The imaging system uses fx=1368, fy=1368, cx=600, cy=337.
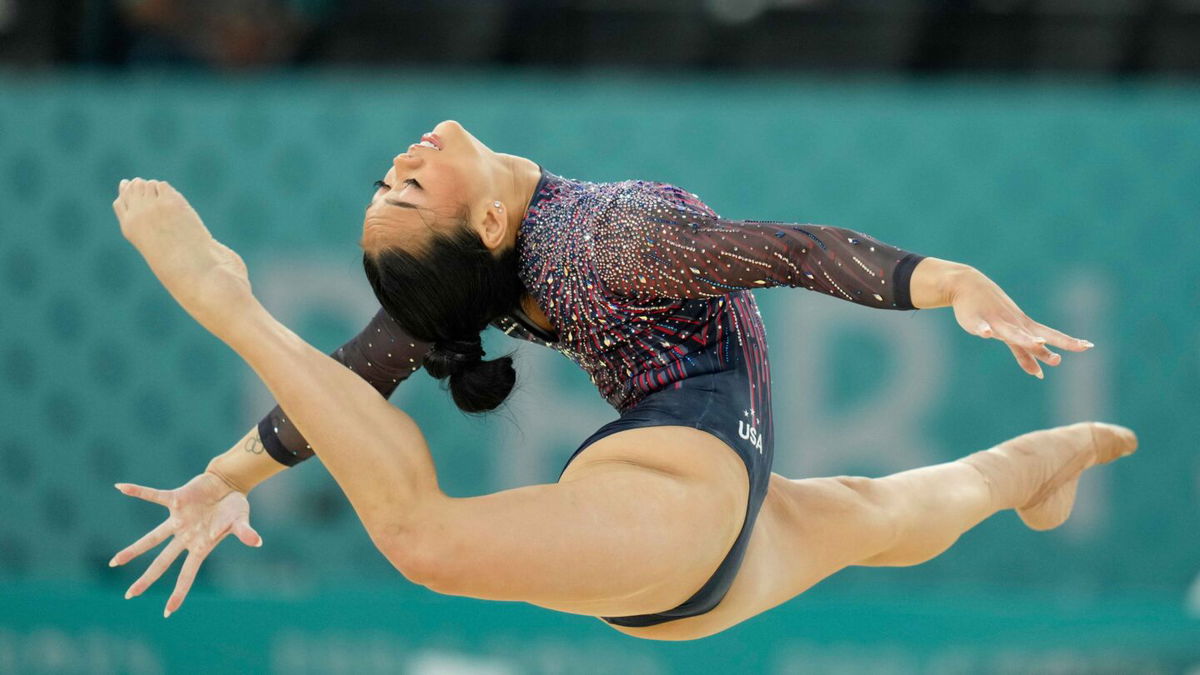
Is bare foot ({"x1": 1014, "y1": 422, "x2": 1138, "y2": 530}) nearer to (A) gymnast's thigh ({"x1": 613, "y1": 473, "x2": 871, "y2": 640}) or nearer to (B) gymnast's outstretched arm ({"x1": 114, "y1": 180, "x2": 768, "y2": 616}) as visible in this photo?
(A) gymnast's thigh ({"x1": 613, "y1": 473, "x2": 871, "y2": 640})

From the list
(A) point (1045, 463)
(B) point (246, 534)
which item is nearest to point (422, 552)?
(B) point (246, 534)

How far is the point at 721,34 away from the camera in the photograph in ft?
12.9

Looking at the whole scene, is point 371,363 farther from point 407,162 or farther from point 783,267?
point 783,267

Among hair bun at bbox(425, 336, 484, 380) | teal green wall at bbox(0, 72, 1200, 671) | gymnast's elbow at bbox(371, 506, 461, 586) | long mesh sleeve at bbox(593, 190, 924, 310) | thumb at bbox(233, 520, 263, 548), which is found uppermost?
long mesh sleeve at bbox(593, 190, 924, 310)

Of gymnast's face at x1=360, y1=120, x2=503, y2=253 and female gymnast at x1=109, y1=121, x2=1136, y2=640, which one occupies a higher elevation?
gymnast's face at x1=360, y1=120, x2=503, y2=253

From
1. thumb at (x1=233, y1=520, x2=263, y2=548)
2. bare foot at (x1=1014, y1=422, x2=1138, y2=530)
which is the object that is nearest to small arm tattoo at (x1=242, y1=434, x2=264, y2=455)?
thumb at (x1=233, y1=520, x2=263, y2=548)

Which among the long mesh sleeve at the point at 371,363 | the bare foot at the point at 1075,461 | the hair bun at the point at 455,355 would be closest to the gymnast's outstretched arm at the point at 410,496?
the hair bun at the point at 455,355

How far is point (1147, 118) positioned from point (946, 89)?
1.73ft

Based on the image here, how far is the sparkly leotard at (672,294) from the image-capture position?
1.73m

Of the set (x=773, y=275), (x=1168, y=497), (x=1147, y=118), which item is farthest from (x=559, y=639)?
(x=1147, y=118)

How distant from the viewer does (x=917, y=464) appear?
367 centimetres

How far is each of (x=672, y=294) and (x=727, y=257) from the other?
0.36 feet

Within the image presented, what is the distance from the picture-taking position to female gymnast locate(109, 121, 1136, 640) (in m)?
1.64

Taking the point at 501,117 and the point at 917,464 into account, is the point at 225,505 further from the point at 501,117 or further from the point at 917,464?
the point at 917,464
